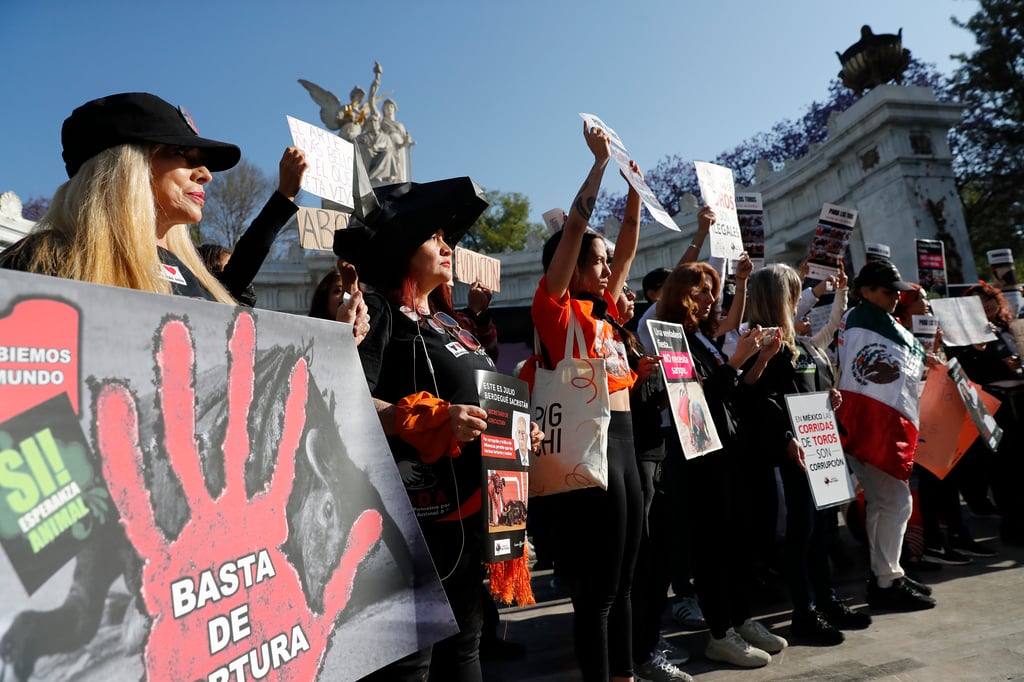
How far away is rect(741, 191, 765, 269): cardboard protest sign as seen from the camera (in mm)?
5828

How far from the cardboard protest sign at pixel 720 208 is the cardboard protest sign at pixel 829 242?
1.38 meters

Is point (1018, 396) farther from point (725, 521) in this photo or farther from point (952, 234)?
point (952, 234)

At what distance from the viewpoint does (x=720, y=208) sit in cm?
509

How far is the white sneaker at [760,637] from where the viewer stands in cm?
403

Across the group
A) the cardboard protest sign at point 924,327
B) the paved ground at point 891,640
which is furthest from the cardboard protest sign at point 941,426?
the paved ground at point 891,640

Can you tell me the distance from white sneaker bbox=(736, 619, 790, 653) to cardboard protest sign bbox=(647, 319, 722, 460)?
1082 millimetres

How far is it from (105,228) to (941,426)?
5575 mm

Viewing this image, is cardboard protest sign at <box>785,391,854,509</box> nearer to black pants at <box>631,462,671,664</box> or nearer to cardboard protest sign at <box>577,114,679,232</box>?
black pants at <box>631,462,671,664</box>

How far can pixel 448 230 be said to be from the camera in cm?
273

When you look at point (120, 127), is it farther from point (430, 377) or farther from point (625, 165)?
point (625, 165)

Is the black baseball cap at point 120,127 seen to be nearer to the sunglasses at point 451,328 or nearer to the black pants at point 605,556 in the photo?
the sunglasses at point 451,328

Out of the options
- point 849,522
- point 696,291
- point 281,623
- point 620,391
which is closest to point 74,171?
point 281,623

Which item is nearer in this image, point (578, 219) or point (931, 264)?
point (578, 219)

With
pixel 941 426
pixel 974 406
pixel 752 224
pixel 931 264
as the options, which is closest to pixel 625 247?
pixel 752 224
